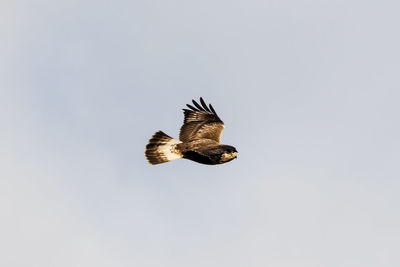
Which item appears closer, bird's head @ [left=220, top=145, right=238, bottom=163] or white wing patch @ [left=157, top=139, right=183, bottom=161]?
bird's head @ [left=220, top=145, right=238, bottom=163]

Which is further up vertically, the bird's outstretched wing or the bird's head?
the bird's outstretched wing

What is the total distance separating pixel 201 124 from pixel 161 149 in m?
2.66

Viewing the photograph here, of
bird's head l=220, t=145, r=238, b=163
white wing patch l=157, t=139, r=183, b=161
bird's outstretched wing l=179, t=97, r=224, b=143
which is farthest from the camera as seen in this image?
bird's outstretched wing l=179, t=97, r=224, b=143

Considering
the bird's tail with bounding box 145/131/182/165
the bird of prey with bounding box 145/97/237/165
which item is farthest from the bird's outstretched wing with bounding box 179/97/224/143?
the bird's tail with bounding box 145/131/182/165

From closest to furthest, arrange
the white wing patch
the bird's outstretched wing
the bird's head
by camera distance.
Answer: the bird's head, the white wing patch, the bird's outstretched wing

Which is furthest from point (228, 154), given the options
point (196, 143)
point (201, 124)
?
point (201, 124)

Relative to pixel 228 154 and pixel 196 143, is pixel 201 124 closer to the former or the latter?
pixel 196 143

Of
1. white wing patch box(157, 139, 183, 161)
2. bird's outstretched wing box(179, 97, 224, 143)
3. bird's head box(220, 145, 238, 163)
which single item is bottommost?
bird's head box(220, 145, 238, 163)

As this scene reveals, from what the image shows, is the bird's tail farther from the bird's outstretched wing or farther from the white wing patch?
the bird's outstretched wing

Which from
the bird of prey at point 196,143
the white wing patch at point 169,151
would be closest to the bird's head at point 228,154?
the bird of prey at point 196,143

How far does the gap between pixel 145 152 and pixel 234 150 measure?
3.43 m

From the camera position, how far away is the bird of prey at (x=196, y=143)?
2067cm

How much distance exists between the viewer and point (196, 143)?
22547 millimetres

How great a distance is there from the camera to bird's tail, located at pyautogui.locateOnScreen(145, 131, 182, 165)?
71.9 feet
